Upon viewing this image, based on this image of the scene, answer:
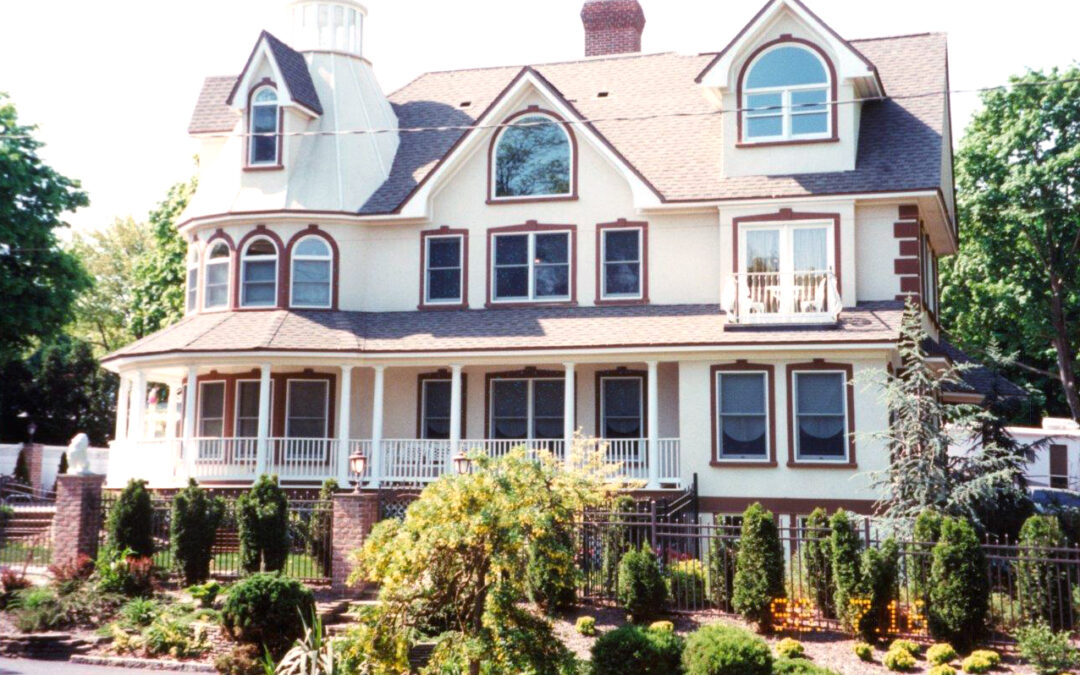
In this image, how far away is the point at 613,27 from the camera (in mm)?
31578

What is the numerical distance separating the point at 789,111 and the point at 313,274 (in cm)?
1169

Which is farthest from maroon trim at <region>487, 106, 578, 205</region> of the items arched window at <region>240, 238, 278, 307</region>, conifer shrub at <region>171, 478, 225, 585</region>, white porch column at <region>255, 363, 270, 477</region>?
conifer shrub at <region>171, 478, 225, 585</region>

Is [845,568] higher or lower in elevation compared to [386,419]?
Answer: lower

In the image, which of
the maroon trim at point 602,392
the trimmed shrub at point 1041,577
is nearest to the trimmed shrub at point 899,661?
the trimmed shrub at point 1041,577

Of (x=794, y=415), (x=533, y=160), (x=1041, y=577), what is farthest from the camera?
(x=533, y=160)

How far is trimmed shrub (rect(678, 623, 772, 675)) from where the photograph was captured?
12.9 m

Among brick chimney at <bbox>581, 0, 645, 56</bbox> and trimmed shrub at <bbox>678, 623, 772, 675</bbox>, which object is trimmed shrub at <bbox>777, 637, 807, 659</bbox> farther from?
brick chimney at <bbox>581, 0, 645, 56</bbox>

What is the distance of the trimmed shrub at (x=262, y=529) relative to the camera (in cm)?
1927

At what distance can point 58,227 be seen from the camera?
120ft

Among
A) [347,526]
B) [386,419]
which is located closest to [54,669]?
[347,526]

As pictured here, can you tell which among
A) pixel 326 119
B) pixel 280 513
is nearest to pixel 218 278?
pixel 326 119

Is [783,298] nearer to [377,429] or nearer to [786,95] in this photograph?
[786,95]

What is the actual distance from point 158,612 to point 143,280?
81.9 feet

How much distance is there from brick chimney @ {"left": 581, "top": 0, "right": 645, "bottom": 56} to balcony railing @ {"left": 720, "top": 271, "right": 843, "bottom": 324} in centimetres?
1038
